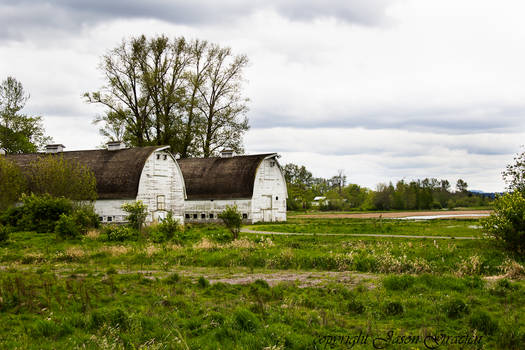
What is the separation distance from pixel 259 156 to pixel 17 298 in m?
39.1

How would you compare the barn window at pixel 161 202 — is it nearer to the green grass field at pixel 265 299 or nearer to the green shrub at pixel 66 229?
the green shrub at pixel 66 229

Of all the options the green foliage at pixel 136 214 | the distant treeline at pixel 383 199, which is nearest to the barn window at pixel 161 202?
the green foliage at pixel 136 214

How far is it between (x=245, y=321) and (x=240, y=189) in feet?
127

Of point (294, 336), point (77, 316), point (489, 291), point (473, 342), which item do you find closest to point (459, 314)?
point (473, 342)

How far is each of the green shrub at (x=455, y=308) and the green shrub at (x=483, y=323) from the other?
656 millimetres

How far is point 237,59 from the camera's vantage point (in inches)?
2458

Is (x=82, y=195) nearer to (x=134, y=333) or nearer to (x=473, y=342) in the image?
(x=134, y=333)

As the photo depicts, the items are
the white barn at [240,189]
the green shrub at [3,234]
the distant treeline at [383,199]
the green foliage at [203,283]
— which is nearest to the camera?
the green foliage at [203,283]

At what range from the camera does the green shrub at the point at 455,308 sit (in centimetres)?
1122

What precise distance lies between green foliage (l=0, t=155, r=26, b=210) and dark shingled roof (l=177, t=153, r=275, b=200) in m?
16.6

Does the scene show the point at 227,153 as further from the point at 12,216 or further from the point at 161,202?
the point at 12,216

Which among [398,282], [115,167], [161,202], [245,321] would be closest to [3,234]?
[115,167]

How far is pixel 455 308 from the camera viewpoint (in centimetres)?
1134

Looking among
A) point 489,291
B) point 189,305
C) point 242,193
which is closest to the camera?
point 189,305
